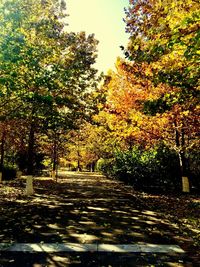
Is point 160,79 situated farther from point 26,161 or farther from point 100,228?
point 26,161

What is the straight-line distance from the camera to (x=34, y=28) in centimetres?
2117

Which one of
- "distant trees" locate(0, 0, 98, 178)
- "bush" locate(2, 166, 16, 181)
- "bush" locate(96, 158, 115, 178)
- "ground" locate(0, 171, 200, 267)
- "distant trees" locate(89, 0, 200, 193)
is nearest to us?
"ground" locate(0, 171, 200, 267)

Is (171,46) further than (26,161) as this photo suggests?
No

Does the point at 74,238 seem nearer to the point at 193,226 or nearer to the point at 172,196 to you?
the point at 193,226

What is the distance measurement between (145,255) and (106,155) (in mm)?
44868

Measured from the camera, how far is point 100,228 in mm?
10625

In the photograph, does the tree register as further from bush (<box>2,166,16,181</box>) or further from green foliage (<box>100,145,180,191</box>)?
bush (<box>2,166,16,181</box>)

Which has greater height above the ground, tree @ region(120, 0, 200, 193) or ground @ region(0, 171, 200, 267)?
tree @ region(120, 0, 200, 193)

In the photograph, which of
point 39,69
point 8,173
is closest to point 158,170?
point 39,69

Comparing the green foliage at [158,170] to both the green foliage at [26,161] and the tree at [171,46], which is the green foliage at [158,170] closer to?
the tree at [171,46]

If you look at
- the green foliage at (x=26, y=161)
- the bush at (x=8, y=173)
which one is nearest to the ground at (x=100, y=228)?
the bush at (x=8, y=173)

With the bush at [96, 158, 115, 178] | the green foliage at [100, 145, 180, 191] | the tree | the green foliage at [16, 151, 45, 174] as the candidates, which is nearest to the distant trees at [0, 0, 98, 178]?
the tree

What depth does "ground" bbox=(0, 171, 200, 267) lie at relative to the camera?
739 cm

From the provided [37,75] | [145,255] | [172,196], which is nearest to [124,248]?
[145,255]
